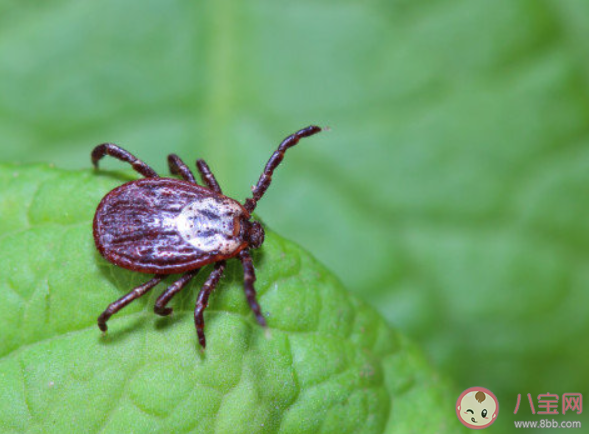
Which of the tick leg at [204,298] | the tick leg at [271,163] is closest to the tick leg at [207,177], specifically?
the tick leg at [271,163]

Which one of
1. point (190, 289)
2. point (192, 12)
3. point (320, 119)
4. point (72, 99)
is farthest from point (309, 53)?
point (190, 289)

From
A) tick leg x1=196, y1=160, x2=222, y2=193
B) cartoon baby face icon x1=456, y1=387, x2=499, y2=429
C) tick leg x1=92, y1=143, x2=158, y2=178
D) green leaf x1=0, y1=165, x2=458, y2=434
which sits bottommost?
cartoon baby face icon x1=456, y1=387, x2=499, y2=429

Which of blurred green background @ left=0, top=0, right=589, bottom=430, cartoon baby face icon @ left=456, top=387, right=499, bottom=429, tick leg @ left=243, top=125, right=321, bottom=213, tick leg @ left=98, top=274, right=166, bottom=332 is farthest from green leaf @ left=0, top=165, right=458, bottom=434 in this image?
blurred green background @ left=0, top=0, right=589, bottom=430

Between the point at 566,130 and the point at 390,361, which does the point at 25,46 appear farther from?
the point at 566,130

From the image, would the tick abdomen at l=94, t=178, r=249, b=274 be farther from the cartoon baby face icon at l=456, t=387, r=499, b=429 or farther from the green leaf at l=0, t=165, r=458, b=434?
the cartoon baby face icon at l=456, t=387, r=499, b=429

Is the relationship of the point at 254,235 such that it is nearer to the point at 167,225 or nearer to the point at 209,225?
the point at 209,225

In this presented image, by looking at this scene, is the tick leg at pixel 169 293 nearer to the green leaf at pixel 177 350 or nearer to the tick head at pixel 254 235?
the green leaf at pixel 177 350
